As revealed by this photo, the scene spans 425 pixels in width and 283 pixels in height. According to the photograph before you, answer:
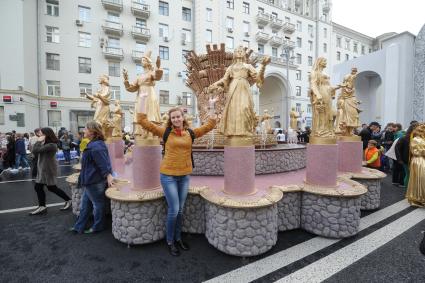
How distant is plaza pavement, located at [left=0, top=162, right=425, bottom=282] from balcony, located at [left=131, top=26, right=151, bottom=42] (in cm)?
2392

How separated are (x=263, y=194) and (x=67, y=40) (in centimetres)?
2588

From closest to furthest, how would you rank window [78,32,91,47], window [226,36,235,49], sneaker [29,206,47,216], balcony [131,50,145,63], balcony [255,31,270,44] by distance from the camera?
sneaker [29,206,47,216] → window [78,32,91,47] → balcony [131,50,145,63] → window [226,36,235,49] → balcony [255,31,270,44]

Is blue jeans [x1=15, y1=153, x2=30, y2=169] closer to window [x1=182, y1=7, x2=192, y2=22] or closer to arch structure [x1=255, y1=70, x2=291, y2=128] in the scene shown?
window [x1=182, y1=7, x2=192, y2=22]

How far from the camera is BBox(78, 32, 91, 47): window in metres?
22.0

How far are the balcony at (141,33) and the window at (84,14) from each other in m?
4.37

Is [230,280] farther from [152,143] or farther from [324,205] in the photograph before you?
[152,143]

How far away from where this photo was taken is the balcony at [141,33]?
78.0 feet

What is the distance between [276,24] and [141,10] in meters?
19.1

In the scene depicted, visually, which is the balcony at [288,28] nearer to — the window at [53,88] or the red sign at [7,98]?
the window at [53,88]

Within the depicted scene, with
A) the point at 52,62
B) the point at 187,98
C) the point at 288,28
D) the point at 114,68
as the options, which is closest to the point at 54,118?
the point at 52,62

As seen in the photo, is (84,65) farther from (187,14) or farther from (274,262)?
(274,262)

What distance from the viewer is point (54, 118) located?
69.7 feet

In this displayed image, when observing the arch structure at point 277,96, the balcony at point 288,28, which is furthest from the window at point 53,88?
the balcony at point 288,28

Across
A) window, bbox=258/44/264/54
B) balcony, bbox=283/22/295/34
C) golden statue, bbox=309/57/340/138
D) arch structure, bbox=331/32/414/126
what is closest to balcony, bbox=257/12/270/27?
window, bbox=258/44/264/54
